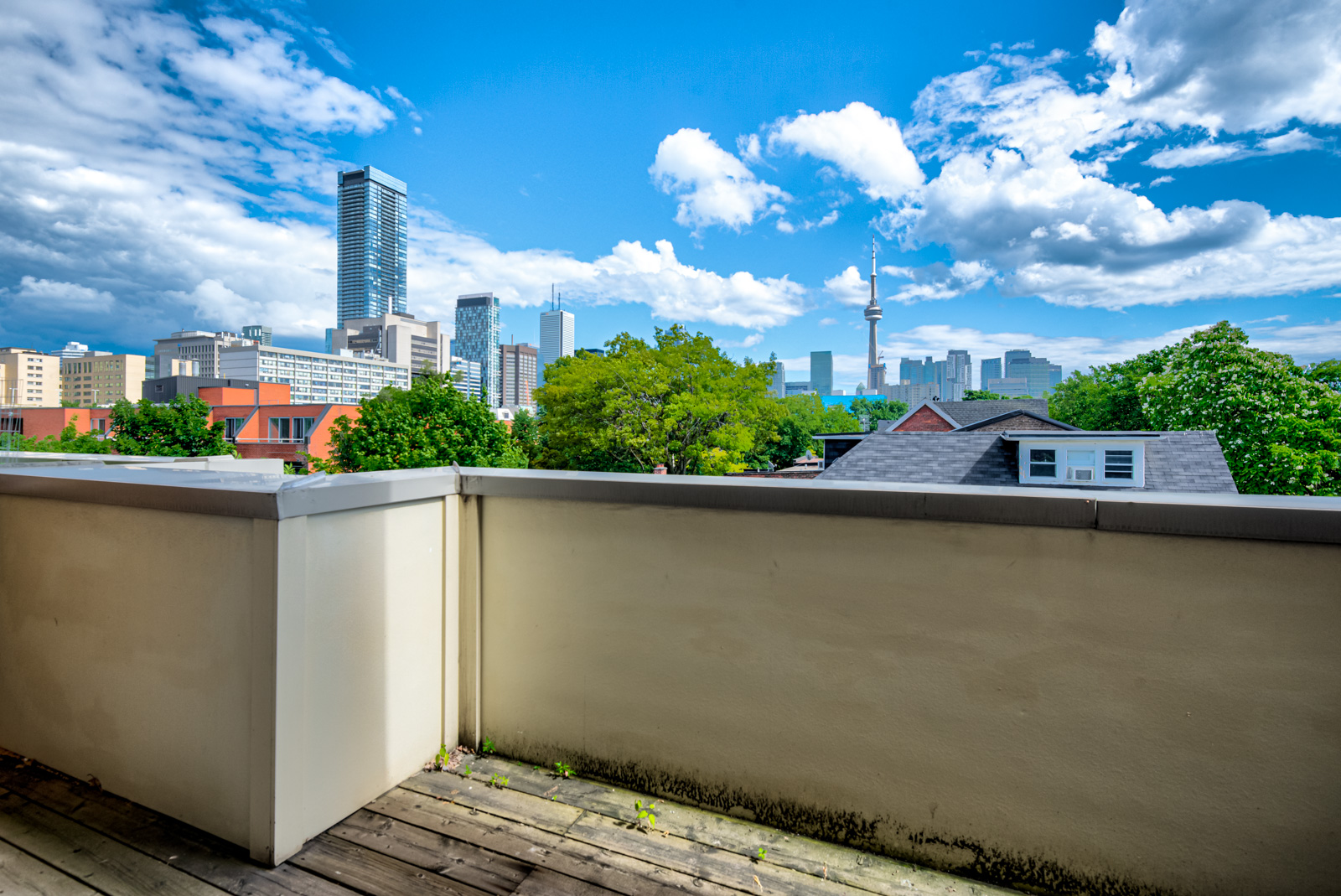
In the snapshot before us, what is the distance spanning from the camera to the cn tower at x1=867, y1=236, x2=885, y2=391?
376 feet

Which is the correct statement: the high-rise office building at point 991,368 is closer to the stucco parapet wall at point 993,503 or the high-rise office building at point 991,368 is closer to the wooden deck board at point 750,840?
the stucco parapet wall at point 993,503

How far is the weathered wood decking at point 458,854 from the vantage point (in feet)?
5.05

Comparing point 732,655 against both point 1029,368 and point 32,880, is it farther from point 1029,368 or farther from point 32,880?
point 1029,368

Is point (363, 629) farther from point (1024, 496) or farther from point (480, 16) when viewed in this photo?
point (480, 16)

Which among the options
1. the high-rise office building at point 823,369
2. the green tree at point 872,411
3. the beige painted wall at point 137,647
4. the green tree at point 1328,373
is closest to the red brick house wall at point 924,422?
the green tree at point 1328,373

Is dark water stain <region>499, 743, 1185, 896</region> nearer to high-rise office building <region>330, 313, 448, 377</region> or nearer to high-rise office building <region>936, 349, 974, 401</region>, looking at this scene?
high-rise office building <region>330, 313, 448, 377</region>

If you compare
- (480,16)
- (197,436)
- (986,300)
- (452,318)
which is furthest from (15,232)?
(986,300)

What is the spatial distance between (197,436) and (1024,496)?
123ft

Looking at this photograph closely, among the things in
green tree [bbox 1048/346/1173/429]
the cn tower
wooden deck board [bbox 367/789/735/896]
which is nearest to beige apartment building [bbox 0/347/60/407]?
wooden deck board [bbox 367/789/735/896]

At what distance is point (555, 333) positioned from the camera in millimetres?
162750

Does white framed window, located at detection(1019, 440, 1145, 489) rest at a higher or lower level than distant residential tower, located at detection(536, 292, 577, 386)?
lower

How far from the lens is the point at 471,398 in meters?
21.9

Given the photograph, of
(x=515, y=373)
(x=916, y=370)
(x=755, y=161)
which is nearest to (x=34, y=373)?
(x=515, y=373)

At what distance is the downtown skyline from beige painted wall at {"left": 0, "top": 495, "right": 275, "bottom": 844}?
44.4 ft
